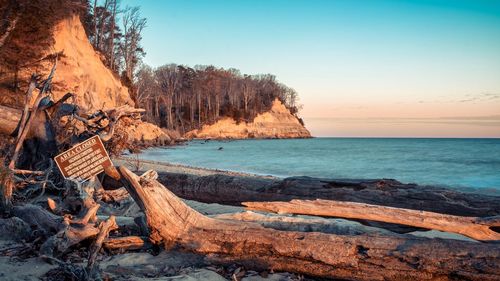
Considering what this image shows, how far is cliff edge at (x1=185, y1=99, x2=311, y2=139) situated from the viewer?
6406 cm

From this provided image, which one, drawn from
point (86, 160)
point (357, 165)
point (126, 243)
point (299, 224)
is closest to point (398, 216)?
point (299, 224)

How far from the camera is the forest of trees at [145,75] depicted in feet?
48.2

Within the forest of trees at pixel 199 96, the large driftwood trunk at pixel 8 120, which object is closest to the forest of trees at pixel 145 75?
the forest of trees at pixel 199 96

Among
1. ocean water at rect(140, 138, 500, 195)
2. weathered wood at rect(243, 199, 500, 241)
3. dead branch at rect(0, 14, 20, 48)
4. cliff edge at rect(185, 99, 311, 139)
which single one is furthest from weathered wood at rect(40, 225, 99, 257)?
cliff edge at rect(185, 99, 311, 139)

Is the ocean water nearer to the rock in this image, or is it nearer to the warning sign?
the rock

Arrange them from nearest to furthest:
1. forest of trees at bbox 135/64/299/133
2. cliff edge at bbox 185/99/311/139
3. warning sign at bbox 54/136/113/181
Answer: warning sign at bbox 54/136/113/181 < forest of trees at bbox 135/64/299/133 < cliff edge at bbox 185/99/311/139

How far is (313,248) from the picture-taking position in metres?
3.21

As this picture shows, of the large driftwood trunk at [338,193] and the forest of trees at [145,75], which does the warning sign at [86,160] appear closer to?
the large driftwood trunk at [338,193]

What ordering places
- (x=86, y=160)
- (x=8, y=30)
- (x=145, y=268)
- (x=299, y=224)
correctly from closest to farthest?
(x=145, y=268), (x=299, y=224), (x=86, y=160), (x=8, y=30)

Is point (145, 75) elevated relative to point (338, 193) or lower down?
elevated

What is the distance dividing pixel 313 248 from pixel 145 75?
56901 mm

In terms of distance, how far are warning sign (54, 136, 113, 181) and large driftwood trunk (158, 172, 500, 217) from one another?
183 centimetres

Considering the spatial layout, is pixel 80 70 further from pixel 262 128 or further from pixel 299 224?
pixel 262 128

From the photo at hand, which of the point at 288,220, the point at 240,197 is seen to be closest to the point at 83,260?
the point at 288,220
